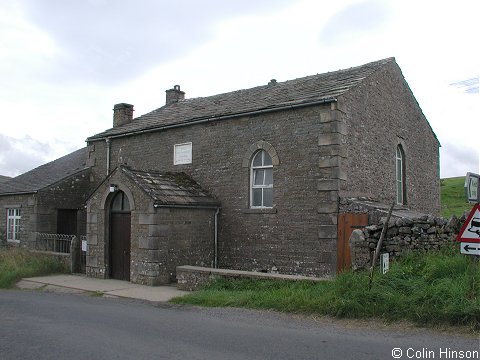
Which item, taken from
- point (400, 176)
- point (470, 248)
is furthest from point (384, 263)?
point (400, 176)

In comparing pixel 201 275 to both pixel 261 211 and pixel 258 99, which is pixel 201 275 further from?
pixel 258 99

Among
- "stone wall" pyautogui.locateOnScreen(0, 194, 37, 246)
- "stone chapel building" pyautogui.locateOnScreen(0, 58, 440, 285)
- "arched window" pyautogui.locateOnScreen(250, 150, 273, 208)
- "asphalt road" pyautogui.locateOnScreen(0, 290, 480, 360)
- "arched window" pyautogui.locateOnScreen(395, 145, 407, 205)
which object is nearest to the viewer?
"asphalt road" pyautogui.locateOnScreen(0, 290, 480, 360)

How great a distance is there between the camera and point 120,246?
585 inches

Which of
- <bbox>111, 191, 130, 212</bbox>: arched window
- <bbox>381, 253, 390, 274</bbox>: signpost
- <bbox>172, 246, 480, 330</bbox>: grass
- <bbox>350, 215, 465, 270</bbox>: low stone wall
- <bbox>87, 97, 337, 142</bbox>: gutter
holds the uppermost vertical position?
<bbox>87, 97, 337, 142</bbox>: gutter

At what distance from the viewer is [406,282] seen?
8477 millimetres

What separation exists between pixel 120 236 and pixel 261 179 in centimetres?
485

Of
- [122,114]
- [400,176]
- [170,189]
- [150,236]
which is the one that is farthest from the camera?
[122,114]

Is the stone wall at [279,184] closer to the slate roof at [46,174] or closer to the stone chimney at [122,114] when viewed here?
the stone chimney at [122,114]

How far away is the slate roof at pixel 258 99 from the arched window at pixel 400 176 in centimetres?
337

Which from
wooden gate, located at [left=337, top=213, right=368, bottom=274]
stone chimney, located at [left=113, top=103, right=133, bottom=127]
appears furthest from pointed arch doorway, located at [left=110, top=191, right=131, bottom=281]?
stone chimney, located at [left=113, top=103, right=133, bottom=127]

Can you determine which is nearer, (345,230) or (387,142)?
(345,230)

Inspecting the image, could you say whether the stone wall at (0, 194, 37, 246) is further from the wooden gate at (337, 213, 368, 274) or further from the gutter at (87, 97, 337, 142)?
the wooden gate at (337, 213, 368, 274)

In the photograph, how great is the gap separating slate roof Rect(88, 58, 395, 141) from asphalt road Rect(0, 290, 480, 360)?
7187 millimetres

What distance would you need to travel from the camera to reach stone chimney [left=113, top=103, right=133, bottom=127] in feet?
69.9
